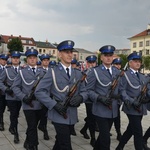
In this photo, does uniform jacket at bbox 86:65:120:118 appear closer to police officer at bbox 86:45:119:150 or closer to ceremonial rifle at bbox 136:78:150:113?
police officer at bbox 86:45:119:150

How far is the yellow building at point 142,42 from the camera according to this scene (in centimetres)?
7256

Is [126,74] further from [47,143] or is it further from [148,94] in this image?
[47,143]

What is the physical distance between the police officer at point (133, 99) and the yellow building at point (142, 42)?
69068mm

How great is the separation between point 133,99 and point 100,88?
695 millimetres

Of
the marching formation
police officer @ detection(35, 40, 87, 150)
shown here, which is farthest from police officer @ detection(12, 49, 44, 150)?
police officer @ detection(35, 40, 87, 150)

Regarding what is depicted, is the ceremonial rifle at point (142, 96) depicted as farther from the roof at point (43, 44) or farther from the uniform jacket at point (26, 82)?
the roof at point (43, 44)

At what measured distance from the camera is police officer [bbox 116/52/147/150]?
15.1ft

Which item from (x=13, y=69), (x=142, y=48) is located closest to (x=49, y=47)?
(x=142, y=48)

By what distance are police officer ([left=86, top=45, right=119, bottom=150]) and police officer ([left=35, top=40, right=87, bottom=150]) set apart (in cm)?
46

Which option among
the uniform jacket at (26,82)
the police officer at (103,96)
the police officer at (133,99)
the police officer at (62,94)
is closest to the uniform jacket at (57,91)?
the police officer at (62,94)

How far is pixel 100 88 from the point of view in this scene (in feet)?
15.0

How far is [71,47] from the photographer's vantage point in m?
3.95

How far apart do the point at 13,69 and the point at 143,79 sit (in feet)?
11.9

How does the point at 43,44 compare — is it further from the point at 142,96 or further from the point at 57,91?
the point at 57,91
